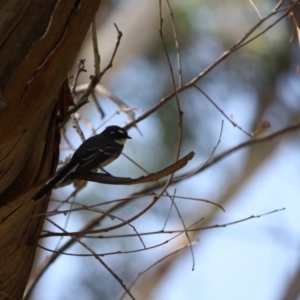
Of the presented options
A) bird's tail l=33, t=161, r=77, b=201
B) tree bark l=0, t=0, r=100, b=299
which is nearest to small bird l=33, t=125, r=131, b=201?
bird's tail l=33, t=161, r=77, b=201

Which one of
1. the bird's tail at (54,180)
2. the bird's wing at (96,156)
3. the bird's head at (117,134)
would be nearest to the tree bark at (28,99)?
the bird's tail at (54,180)

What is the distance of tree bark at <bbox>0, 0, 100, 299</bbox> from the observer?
1981 millimetres

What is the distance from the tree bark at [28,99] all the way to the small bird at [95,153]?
0.39ft

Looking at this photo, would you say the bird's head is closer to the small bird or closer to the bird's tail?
the small bird

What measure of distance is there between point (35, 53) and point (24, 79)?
3.3 inches

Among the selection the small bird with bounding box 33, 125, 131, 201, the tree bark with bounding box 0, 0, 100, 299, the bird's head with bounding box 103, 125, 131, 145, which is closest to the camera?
the tree bark with bounding box 0, 0, 100, 299

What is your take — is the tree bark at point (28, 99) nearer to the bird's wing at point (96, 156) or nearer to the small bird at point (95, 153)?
the small bird at point (95, 153)

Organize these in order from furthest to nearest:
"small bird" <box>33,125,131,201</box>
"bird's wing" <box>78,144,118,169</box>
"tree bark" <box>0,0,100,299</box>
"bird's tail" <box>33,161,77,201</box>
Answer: "bird's wing" <box>78,144,118,169</box> < "small bird" <box>33,125,131,201</box> < "bird's tail" <box>33,161,77,201</box> < "tree bark" <box>0,0,100,299</box>

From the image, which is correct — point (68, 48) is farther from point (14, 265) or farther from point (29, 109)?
point (14, 265)

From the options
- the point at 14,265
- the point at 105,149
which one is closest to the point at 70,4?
the point at 14,265

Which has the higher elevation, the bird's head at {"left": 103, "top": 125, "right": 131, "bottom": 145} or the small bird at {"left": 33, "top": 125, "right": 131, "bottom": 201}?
the bird's head at {"left": 103, "top": 125, "right": 131, "bottom": 145}

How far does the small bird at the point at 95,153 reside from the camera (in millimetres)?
2629

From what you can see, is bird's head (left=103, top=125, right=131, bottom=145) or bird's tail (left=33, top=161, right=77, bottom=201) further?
bird's head (left=103, top=125, right=131, bottom=145)

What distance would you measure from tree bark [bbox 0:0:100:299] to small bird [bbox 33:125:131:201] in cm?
12
